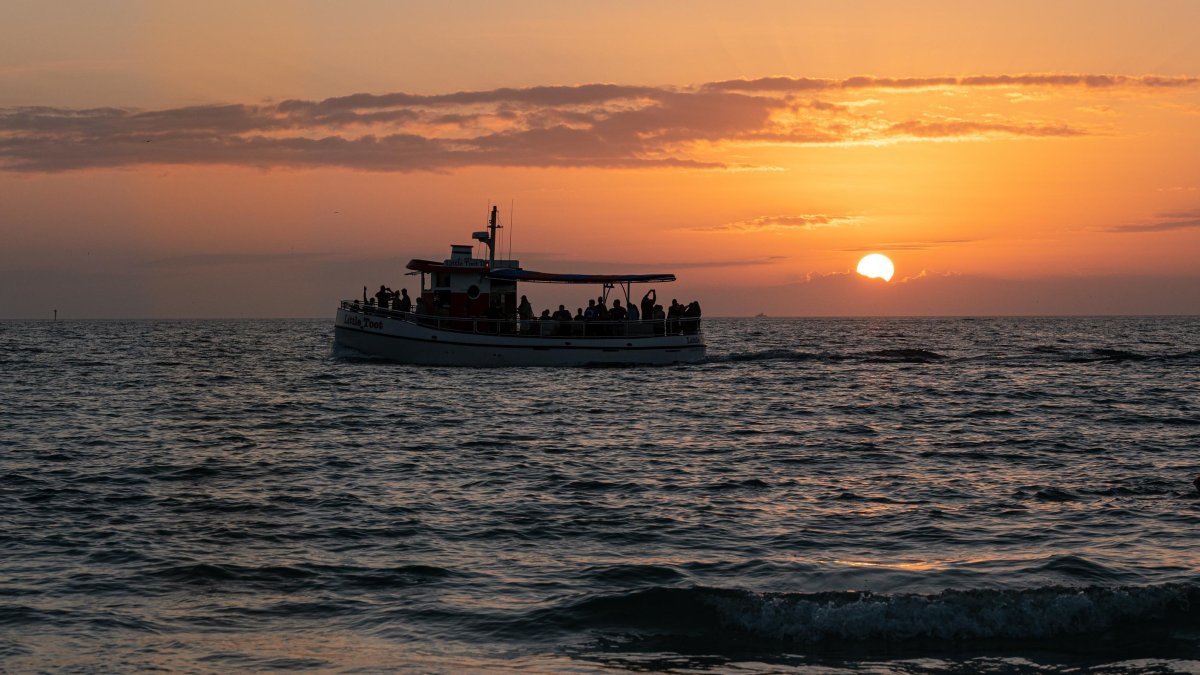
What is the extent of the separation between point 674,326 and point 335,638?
43.7 metres

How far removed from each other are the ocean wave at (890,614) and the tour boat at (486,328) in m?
38.7

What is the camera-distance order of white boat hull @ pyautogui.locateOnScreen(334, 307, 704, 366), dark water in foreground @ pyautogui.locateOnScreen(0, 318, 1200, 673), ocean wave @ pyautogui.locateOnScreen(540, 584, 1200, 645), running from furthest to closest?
white boat hull @ pyautogui.locateOnScreen(334, 307, 704, 366), ocean wave @ pyautogui.locateOnScreen(540, 584, 1200, 645), dark water in foreground @ pyautogui.locateOnScreen(0, 318, 1200, 673)

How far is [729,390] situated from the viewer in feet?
142

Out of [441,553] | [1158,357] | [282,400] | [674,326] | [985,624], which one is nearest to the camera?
[985,624]

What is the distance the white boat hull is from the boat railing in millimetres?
142

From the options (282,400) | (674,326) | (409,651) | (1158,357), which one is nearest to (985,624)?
(409,651)

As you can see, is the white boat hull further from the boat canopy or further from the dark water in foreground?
the dark water in foreground

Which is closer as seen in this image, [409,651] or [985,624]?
[409,651]

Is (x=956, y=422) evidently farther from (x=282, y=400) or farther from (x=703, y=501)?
(x=282, y=400)

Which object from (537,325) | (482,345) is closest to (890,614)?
(482,345)

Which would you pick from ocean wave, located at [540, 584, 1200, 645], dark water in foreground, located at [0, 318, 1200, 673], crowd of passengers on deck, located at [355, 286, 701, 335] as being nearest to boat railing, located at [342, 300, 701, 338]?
crowd of passengers on deck, located at [355, 286, 701, 335]

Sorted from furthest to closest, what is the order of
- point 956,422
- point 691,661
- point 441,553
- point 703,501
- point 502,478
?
point 956,422, point 502,478, point 703,501, point 441,553, point 691,661

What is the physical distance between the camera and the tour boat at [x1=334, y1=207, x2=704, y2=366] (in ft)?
167

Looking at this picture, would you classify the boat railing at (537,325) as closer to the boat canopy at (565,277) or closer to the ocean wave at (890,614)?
the boat canopy at (565,277)
